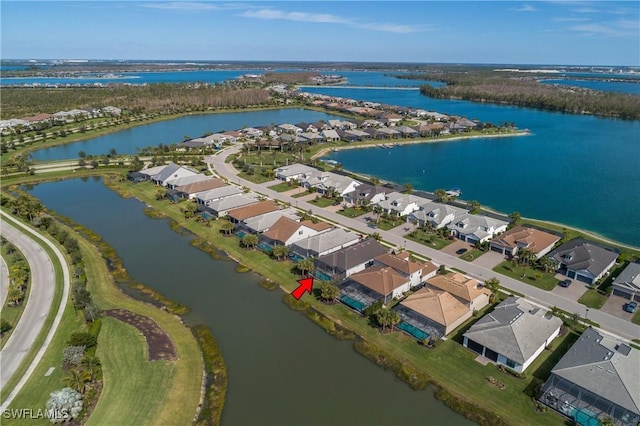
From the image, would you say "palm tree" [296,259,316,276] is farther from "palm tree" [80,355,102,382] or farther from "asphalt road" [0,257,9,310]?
"asphalt road" [0,257,9,310]

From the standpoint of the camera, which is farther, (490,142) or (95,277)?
(490,142)

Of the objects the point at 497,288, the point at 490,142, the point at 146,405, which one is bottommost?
the point at 146,405

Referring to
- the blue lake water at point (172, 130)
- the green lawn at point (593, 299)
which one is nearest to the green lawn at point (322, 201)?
the green lawn at point (593, 299)

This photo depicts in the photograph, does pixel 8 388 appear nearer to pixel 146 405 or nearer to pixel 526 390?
pixel 146 405

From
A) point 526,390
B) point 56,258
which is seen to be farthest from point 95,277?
point 526,390

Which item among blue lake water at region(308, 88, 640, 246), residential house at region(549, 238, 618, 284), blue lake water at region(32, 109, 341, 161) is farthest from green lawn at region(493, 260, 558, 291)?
blue lake water at region(32, 109, 341, 161)

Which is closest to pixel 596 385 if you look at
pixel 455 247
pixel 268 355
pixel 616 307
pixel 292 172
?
pixel 616 307
